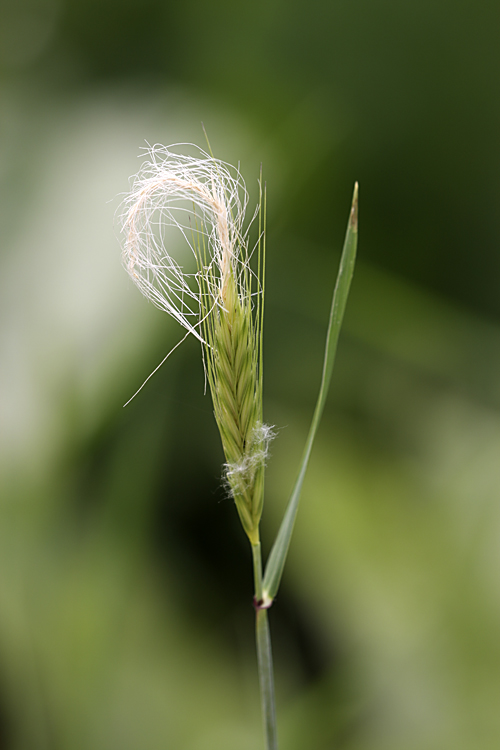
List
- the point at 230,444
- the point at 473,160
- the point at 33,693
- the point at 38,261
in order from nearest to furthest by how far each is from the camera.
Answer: the point at 230,444 < the point at 33,693 < the point at 38,261 < the point at 473,160

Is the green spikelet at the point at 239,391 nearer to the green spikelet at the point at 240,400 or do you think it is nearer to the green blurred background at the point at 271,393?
the green spikelet at the point at 240,400

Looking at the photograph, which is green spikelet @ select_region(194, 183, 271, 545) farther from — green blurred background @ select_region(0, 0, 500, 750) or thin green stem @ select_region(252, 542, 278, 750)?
green blurred background @ select_region(0, 0, 500, 750)

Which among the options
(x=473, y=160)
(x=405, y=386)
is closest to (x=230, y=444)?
(x=405, y=386)

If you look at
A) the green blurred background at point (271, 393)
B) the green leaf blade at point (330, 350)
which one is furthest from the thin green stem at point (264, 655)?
the green blurred background at point (271, 393)

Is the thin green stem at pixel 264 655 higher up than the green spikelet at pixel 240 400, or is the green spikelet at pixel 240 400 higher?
the green spikelet at pixel 240 400

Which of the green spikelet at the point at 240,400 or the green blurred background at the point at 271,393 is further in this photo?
the green blurred background at the point at 271,393

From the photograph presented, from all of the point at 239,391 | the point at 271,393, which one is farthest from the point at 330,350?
the point at 271,393

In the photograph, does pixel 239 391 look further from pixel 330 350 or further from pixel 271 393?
pixel 271 393

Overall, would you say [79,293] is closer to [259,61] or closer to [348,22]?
[259,61]
